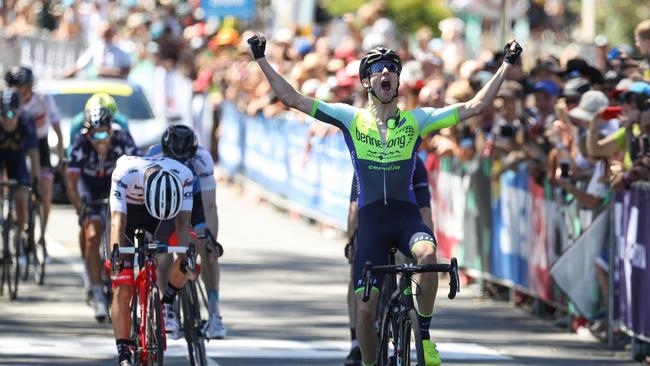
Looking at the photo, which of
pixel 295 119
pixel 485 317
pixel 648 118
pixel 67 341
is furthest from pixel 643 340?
pixel 295 119

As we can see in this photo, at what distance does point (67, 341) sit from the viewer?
13.8 metres

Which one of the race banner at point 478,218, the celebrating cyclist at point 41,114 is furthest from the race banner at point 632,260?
the celebrating cyclist at point 41,114

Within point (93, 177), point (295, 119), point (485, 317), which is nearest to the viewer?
point (93, 177)

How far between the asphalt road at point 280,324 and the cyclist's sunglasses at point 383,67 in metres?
2.97

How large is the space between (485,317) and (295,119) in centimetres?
952

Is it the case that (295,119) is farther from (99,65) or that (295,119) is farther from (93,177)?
(93,177)

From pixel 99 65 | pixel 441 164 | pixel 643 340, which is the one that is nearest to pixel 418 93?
pixel 441 164

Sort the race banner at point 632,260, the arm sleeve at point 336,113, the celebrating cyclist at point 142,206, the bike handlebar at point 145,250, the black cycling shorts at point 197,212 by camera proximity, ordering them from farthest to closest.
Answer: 1. the race banner at point 632,260
2. the black cycling shorts at point 197,212
3. the celebrating cyclist at point 142,206
4. the bike handlebar at point 145,250
5. the arm sleeve at point 336,113

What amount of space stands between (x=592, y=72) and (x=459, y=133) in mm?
2911

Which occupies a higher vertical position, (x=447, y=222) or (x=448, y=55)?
(x=448, y=55)

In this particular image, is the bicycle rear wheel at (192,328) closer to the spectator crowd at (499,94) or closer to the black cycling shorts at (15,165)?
the spectator crowd at (499,94)

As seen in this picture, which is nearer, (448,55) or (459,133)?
(459,133)

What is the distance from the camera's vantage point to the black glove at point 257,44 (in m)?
10.4

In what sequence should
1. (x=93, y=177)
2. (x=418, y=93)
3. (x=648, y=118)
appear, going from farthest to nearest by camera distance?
(x=418, y=93)
(x=93, y=177)
(x=648, y=118)
